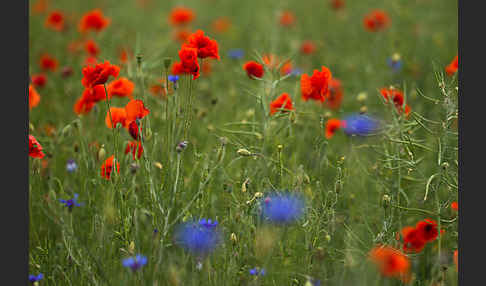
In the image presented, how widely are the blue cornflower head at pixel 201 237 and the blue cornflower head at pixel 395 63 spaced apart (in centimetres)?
174

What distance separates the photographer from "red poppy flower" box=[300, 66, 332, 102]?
6.37 ft

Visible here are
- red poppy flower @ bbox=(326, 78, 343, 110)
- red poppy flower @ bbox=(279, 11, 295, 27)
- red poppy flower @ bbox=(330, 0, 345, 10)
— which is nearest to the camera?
red poppy flower @ bbox=(326, 78, 343, 110)

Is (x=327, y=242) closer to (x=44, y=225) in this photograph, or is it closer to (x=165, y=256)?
(x=165, y=256)

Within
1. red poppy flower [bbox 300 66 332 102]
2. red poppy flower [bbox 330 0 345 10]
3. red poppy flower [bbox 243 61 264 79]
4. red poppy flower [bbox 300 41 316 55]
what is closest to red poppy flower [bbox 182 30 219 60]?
red poppy flower [bbox 243 61 264 79]

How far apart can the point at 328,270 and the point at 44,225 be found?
1.09m

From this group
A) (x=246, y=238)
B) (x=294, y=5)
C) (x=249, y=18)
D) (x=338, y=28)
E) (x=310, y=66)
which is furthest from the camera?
(x=294, y=5)

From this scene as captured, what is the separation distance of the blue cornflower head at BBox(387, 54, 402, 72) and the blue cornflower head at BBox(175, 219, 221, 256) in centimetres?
174

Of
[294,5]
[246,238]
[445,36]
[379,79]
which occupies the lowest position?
[246,238]

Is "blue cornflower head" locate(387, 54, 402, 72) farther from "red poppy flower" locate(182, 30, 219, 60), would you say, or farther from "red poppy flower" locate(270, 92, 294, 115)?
"red poppy flower" locate(182, 30, 219, 60)

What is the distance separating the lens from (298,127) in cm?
271

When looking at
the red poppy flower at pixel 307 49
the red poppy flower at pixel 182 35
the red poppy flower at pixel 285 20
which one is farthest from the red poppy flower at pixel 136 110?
the red poppy flower at pixel 285 20

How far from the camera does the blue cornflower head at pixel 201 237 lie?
1573mm

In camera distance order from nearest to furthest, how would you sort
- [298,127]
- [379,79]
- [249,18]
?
[298,127], [379,79], [249,18]

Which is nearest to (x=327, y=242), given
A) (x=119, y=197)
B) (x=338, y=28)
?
(x=119, y=197)
